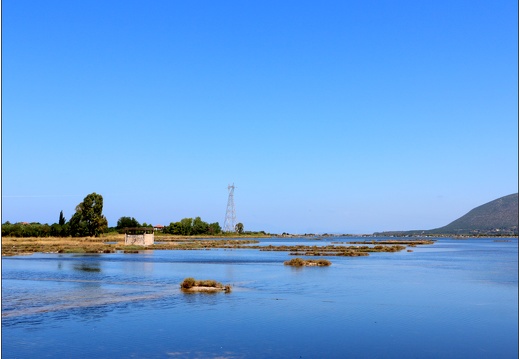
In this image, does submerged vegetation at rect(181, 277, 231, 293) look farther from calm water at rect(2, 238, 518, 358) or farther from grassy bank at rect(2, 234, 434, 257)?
grassy bank at rect(2, 234, 434, 257)

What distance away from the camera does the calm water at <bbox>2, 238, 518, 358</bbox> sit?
1945 centimetres

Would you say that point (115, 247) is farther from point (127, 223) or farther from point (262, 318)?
point (127, 223)

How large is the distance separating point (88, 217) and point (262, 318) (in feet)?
376

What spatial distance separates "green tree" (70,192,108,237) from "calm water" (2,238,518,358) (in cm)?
9037

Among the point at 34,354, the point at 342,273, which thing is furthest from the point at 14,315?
the point at 342,273

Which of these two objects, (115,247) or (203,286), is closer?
(203,286)

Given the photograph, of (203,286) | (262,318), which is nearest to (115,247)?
(203,286)

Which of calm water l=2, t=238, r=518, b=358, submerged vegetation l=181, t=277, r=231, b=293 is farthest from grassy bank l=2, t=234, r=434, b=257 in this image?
submerged vegetation l=181, t=277, r=231, b=293

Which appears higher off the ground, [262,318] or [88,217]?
[88,217]

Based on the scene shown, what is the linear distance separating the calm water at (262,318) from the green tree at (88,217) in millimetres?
90369

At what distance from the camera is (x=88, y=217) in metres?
132

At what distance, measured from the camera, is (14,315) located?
25375 mm

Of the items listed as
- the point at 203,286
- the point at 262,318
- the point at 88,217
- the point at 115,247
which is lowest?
the point at 262,318

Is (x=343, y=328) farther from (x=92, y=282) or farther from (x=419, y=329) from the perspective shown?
(x=92, y=282)
